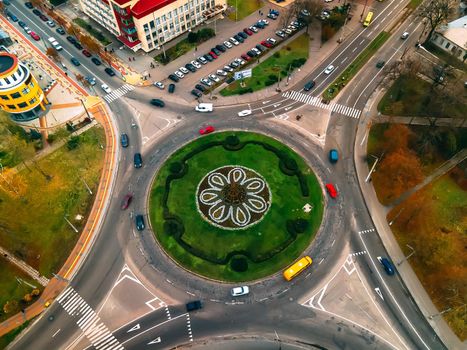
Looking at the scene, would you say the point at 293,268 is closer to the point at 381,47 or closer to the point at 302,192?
the point at 302,192

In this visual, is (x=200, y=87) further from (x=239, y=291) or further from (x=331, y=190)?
(x=239, y=291)

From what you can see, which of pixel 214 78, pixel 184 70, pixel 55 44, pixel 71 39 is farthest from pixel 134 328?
pixel 71 39

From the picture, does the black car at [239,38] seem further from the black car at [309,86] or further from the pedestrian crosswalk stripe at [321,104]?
the black car at [309,86]

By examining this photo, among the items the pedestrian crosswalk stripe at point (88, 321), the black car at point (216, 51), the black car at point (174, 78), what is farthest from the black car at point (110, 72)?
the pedestrian crosswalk stripe at point (88, 321)

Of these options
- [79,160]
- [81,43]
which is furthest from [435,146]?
[81,43]

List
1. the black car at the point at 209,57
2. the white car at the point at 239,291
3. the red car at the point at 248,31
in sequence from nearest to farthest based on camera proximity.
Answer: the white car at the point at 239,291 → the black car at the point at 209,57 → the red car at the point at 248,31

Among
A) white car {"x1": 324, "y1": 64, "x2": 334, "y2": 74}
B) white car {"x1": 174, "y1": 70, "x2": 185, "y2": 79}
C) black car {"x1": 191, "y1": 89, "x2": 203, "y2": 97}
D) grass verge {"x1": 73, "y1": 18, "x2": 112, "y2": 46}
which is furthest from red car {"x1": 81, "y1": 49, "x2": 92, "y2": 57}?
white car {"x1": 324, "y1": 64, "x2": 334, "y2": 74}
